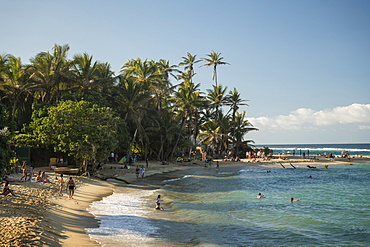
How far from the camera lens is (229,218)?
57.9ft

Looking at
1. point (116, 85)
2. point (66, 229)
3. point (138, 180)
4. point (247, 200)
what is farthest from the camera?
point (116, 85)

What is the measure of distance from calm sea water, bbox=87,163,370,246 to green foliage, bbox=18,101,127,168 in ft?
15.5

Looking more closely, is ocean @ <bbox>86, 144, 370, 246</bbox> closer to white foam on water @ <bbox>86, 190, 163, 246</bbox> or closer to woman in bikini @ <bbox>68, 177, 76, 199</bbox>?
white foam on water @ <bbox>86, 190, 163, 246</bbox>

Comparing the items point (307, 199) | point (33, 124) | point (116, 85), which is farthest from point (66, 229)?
point (116, 85)

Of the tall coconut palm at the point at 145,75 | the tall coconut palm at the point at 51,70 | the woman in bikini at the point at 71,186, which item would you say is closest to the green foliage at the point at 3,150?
the woman in bikini at the point at 71,186

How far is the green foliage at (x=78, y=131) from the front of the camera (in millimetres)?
28172

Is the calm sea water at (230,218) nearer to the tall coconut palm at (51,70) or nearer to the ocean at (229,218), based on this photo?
the ocean at (229,218)

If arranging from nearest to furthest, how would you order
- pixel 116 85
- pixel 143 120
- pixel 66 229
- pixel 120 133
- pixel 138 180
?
pixel 66 229
pixel 138 180
pixel 120 133
pixel 116 85
pixel 143 120

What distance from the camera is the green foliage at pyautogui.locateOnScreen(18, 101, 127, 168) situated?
28172 millimetres

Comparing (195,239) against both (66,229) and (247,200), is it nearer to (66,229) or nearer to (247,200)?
(66,229)

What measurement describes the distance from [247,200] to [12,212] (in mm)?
15995

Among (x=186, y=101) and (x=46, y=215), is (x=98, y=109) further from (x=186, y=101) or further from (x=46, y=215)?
(x=186, y=101)

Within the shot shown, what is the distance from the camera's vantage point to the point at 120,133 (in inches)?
1462

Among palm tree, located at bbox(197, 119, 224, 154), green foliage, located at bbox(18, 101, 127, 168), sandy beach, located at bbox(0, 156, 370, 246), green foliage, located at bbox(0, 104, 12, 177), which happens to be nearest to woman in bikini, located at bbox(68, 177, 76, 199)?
sandy beach, located at bbox(0, 156, 370, 246)
